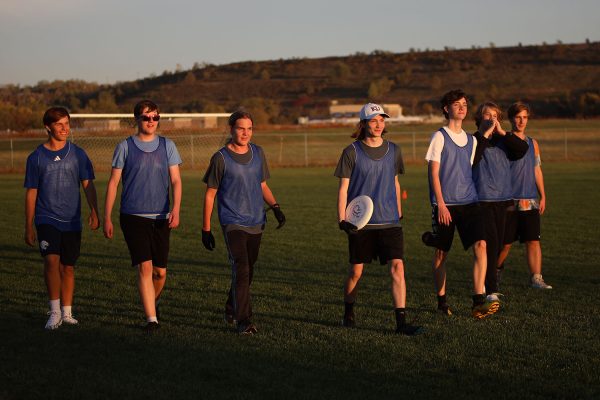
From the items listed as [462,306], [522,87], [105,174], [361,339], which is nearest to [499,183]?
[462,306]

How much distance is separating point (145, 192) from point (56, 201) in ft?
3.05

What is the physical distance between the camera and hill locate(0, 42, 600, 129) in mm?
96375

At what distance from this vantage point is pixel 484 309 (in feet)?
27.6

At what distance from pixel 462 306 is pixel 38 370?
432cm

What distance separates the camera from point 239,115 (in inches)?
316

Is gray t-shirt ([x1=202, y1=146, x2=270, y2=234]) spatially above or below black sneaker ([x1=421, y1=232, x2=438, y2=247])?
above

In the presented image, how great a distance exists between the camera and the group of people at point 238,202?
7.98 meters

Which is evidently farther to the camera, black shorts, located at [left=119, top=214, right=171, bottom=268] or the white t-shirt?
the white t-shirt

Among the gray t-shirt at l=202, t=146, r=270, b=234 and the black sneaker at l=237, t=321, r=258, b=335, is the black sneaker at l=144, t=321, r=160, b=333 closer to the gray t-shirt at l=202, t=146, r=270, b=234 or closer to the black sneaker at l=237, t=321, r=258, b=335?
the black sneaker at l=237, t=321, r=258, b=335

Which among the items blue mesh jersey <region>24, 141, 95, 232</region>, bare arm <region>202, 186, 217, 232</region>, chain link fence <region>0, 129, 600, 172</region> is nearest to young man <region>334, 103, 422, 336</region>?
bare arm <region>202, 186, 217, 232</region>

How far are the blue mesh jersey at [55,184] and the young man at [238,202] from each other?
1.29m

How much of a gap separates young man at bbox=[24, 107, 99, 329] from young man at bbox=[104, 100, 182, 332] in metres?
0.50

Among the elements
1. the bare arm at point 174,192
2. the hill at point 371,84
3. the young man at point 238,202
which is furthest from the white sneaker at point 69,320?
the hill at point 371,84

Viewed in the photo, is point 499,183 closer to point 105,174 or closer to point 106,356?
point 106,356
